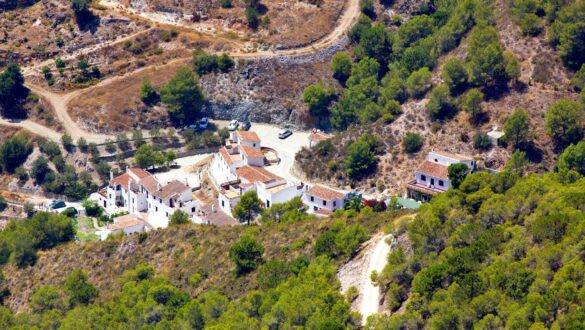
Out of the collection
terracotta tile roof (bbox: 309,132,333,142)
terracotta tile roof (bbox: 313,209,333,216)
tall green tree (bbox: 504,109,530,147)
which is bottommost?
terracotta tile roof (bbox: 309,132,333,142)

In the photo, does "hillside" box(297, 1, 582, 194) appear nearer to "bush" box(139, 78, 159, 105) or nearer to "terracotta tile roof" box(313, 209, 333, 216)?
"terracotta tile roof" box(313, 209, 333, 216)

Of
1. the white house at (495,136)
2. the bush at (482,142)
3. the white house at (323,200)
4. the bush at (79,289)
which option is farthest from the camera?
the bush at (482,142)

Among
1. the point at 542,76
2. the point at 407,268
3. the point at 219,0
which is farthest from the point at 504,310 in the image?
the point at 219,0

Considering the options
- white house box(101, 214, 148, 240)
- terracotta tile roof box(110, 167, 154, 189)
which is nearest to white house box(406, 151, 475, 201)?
white house box(101, 214, 148, 240)

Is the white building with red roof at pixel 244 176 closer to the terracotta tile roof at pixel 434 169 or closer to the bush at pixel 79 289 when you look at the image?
the terracotta tile roof at pixel 434 169

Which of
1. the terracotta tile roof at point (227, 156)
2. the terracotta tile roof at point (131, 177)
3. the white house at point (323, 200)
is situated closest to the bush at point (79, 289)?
the terracotta tile roof at point (131, 177)

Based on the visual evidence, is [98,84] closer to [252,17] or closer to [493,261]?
[252,17]
